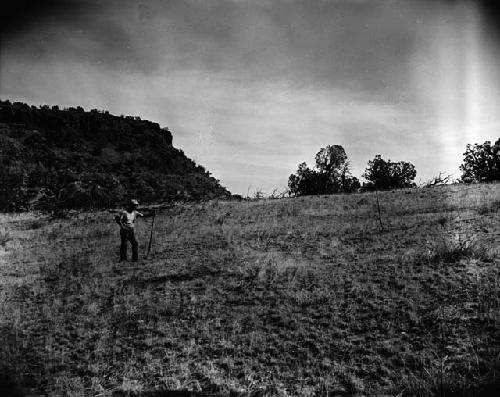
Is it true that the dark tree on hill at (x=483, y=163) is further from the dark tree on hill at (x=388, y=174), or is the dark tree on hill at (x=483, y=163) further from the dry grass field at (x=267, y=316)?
the dry grass field at (x=267, y=316)

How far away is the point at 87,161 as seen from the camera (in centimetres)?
8525

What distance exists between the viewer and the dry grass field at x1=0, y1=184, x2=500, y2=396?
226 inches

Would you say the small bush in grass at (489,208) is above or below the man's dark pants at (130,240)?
above

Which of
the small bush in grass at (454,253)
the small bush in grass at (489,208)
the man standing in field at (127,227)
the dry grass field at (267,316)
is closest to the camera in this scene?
the dry grass field at (267,316)

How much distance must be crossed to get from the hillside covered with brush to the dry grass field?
37.1 m

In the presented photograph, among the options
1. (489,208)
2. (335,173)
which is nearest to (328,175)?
(335,173)

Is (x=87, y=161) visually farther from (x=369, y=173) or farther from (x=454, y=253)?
(x=454, y=253)

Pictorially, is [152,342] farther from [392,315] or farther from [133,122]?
[133,122]

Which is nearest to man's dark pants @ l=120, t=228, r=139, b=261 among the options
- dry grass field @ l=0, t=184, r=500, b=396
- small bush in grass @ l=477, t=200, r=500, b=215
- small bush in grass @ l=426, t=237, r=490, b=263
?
dry grass field @ l=0, t=184, r=500, b=396

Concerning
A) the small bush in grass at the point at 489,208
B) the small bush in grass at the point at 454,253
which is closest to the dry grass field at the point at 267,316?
the small bush in grass at the point at 454,253

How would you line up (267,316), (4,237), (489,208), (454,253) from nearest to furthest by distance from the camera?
1. (267,316)
2. (454,253)
3. (489,208)
4. (4,237)

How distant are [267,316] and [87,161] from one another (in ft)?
283

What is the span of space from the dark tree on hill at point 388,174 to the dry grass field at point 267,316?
39862 millimetres

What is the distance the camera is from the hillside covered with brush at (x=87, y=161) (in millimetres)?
59062
